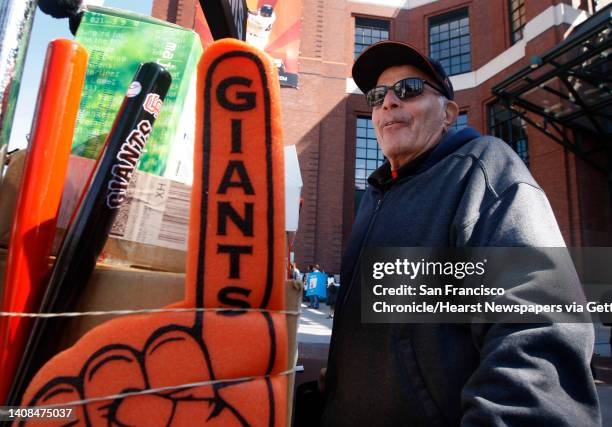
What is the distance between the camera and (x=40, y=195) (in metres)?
0.56

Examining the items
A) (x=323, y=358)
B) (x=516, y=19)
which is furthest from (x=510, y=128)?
(x=323, y=358)

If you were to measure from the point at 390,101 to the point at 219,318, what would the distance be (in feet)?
3.62

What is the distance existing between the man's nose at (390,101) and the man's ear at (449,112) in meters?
0.20

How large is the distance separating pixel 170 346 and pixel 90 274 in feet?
0.66

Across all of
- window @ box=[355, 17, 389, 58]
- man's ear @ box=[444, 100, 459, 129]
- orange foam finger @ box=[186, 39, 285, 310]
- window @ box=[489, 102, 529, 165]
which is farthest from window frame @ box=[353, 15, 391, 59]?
orange foam finger @ box=[186, 39, 285, 310]

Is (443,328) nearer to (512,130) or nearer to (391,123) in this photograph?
(391,123)

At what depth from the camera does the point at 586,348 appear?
0.70 metres

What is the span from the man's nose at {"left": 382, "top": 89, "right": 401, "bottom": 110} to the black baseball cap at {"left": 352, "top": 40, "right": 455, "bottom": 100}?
0.13 meters

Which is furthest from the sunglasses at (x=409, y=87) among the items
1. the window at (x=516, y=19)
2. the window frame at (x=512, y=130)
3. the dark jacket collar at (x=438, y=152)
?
the window at (x=516, y=19)

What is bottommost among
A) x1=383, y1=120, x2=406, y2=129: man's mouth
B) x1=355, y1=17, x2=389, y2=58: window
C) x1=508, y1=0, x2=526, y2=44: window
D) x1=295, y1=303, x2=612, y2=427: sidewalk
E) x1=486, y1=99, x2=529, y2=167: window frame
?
x1=295, y1=303, x2=612, y2=427: sidewalk

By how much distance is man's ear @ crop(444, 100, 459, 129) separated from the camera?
1383mm

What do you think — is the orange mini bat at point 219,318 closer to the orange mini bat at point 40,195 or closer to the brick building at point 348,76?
the orange mini bat at point 40,195

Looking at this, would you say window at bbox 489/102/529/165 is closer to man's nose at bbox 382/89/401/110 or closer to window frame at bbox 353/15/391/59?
window frame at bbox 353/15/391/59

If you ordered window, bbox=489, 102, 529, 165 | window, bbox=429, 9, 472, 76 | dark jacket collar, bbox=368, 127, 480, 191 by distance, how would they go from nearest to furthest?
1. dark jacket collar, bbox=368, 127, 480, 191
2. window, bbox=489, 102, 529, 165
3. window, bbox=429, 9, 472, 76
